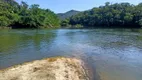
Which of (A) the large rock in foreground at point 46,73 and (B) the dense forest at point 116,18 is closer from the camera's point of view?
(A) the large rock in foreground at point 46,73

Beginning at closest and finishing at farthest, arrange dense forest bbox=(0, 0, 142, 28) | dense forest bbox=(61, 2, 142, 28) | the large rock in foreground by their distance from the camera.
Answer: the large rock in foreground, dense forest bbox=(0, 0, 142, 28), dense forest bbox=(61, 2, 142, 28)

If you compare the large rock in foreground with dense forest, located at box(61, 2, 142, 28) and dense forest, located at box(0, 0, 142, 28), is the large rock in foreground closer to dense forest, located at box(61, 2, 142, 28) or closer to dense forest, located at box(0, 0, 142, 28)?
dense forest, located at box(0, 0, 142, 28)

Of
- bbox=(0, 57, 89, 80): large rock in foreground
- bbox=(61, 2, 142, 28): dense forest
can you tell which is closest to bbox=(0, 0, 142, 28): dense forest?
bbox=(61, 2, 142, 28): dense forest

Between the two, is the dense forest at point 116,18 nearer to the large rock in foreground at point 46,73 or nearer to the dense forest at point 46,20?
the dense forest at point 46,20

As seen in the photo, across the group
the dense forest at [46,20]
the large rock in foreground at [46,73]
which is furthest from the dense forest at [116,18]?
the large rock in foreground at [46,73]

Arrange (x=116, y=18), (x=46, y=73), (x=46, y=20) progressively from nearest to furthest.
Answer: (x=46, y=73) < (x=116, y=18) < (x=46, y=20)

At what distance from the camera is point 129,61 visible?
19.4m

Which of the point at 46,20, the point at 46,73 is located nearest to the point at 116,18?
the point at 46,20

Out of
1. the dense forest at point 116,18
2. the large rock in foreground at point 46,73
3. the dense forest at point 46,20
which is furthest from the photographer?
the dense forest at point 116,18

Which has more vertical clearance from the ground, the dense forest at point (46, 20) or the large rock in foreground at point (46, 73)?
the dense forest at point (46, 20)

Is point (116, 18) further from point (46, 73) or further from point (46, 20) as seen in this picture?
point (46, 73)

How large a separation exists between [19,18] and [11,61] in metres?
90.3

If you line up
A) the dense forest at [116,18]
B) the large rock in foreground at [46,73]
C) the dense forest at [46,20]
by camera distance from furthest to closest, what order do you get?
the dense forest at [116,18] → the dense forest at [46,20] → the large rock in foreground at [46,73]

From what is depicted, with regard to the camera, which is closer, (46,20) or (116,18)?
(116,18)
